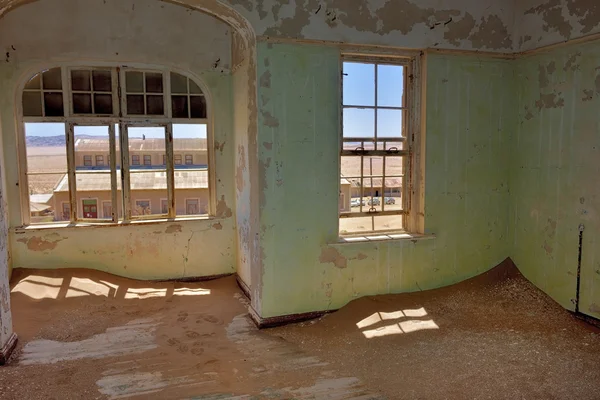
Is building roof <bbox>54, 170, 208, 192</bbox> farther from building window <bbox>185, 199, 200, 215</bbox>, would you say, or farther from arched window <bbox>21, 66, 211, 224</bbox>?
building window <bbox>185, 199, 200, 215</bbox>

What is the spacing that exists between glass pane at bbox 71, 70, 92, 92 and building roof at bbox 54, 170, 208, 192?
40.3 inches

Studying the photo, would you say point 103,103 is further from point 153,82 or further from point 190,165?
point 190,165

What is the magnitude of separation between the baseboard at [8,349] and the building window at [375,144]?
305 cm

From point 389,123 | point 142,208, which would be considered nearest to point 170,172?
point 142,208

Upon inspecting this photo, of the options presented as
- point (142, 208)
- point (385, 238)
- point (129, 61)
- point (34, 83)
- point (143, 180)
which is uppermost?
point (129, 61)

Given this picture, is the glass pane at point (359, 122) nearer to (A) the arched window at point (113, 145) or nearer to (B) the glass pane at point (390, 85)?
(B) the glass pane at point (390, 85)

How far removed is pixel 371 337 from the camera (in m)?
3.70

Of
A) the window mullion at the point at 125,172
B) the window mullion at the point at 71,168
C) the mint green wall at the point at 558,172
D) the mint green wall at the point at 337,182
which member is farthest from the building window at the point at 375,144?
the window mullion at the point at 71,168

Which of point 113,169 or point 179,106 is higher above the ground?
point 179,106

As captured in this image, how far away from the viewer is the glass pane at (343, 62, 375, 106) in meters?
4.17

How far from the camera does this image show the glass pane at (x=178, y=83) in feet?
18.1

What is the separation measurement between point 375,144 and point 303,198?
953 millimetres

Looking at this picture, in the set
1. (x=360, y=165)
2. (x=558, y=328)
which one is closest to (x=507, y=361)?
(x=558, y=328)

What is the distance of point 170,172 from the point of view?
5.58m
